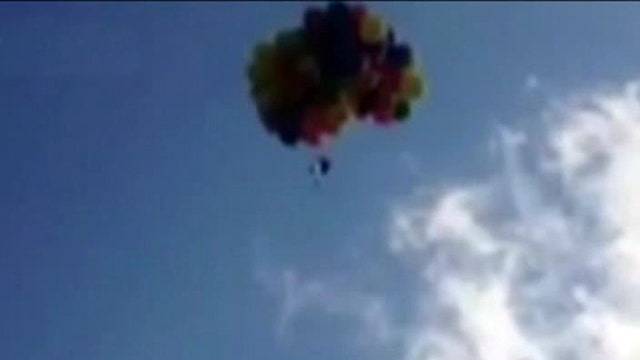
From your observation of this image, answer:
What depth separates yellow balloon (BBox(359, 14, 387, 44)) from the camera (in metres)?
38.1

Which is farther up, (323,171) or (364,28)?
(364,28)

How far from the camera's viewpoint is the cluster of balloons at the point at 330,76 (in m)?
37.9

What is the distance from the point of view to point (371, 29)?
38.1m

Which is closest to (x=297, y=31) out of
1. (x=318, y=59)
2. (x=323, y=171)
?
(x=318, y=59)

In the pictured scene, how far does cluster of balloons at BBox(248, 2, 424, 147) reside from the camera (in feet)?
124

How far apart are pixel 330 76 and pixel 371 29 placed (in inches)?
54.6

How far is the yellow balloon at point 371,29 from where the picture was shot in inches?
1499

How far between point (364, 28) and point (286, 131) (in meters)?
2.85

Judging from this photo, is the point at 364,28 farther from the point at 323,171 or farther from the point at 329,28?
the point at 323,171

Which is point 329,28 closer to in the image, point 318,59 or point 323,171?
point 318,59

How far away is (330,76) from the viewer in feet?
124

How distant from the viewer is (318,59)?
38094 millimetres

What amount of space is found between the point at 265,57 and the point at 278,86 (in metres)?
0.72

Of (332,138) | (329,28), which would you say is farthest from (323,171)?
(329,28)
